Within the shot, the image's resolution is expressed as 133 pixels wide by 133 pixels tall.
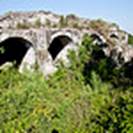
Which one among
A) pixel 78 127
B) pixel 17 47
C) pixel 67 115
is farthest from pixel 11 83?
pixel 17 47

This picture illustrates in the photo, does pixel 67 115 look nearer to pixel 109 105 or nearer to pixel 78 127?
pixel 78 127

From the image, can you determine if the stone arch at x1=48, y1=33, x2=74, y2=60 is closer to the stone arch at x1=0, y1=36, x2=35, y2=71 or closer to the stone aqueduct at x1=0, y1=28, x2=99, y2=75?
the stone aqueduct at x1=0, y1=28, x2=99, y2=75

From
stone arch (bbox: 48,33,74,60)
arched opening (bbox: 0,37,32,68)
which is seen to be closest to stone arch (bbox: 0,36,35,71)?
arched opening (bbox: 0,37,32,68)

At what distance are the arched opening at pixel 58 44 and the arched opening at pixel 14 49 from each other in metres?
1.19

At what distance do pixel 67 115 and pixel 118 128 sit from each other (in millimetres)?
2095

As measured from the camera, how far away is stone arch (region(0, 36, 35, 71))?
16.5m

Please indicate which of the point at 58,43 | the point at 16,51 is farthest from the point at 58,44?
the point at 16,51

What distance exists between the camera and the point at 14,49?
57.2ft

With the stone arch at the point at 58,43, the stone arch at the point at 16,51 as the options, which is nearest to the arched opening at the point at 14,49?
the stone arch at the point at 16,51

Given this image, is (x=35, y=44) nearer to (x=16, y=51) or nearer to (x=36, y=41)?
(x=36, y=41)

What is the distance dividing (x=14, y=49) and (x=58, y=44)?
213 cm

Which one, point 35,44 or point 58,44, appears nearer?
point 35,44

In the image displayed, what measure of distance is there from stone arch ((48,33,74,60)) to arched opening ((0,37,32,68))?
3.74ft

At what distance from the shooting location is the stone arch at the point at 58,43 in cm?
1725
